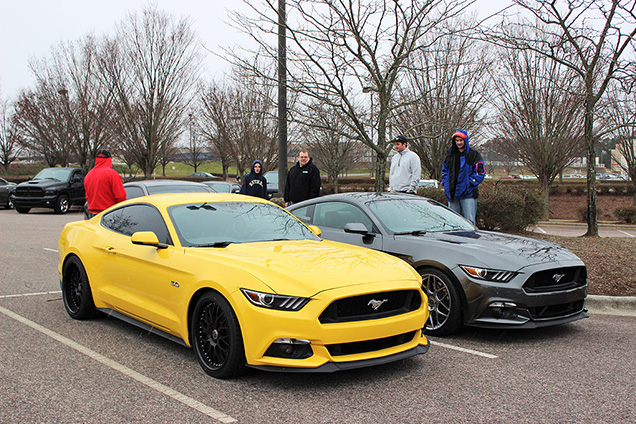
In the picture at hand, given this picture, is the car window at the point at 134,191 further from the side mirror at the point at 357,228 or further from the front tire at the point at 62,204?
the front tire at the point at 62,204

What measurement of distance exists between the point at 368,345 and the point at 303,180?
23.4 ft

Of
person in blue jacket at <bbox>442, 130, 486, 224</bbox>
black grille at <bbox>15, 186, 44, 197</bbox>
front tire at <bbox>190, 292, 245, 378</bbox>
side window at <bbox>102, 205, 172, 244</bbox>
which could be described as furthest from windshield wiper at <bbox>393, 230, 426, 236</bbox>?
black grille at <bbox>15, 186, 44, 197</bbox>

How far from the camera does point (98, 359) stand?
15.6 feet

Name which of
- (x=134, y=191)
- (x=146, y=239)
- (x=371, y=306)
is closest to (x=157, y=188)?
(x=134, y=191)

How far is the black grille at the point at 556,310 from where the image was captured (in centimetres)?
543

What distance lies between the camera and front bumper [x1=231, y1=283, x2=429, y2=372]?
13.0ft

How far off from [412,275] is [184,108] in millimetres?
23262

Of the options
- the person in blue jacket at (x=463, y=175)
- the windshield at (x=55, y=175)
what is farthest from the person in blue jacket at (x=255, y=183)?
the windshield at (x=55, y=175)

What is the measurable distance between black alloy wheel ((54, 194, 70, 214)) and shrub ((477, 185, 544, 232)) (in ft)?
54.0

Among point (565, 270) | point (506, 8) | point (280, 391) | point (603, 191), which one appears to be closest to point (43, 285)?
point (280, 391)

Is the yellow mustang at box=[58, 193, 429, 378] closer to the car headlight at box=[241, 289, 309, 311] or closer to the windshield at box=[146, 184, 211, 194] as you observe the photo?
the car headlight at box=[241, 289, 309, 311]

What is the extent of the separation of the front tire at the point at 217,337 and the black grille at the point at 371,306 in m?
0.66

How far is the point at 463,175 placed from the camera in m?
9.05

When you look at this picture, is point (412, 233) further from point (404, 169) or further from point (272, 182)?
point (272, 182)
